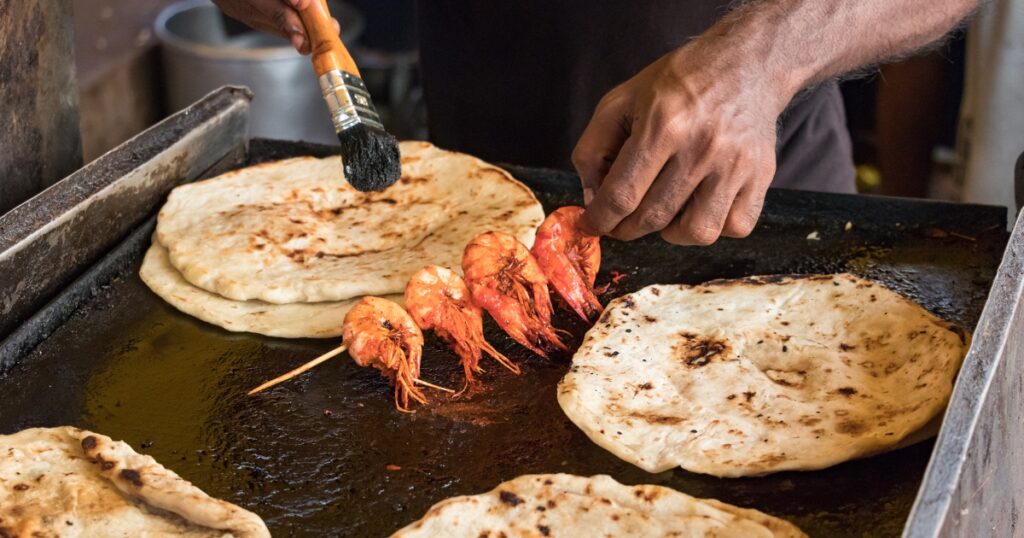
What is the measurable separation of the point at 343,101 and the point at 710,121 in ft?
3.12

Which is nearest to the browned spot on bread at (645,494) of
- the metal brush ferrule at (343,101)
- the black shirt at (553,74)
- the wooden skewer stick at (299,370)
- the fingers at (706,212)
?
the fingers at (706,212)

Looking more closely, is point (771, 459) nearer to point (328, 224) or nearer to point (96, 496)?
point (96, 496)

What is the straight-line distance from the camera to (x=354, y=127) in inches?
109

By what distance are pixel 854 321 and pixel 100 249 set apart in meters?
2.12

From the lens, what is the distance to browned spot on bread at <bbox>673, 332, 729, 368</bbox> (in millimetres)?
2672

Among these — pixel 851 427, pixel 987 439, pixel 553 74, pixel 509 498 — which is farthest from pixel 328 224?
pixel 987 439

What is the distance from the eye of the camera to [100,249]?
122 inches

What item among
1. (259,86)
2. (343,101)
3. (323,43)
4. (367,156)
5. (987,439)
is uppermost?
(323,43)

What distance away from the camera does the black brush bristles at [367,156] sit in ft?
9.00

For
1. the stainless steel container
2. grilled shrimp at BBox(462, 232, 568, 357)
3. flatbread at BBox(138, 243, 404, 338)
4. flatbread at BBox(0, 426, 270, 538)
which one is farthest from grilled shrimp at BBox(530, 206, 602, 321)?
the stainless steel container

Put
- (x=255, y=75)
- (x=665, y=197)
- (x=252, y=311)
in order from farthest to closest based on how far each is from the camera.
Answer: (x=255, y=75) < (x=252, y=311) < (x=665, y=197)

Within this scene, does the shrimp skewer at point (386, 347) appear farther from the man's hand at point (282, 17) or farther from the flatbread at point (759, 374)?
the man's hand at point (282, 17)

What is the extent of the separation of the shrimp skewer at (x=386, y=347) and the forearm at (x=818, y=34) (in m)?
1.01

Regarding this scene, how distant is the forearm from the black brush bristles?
2.73 ft
